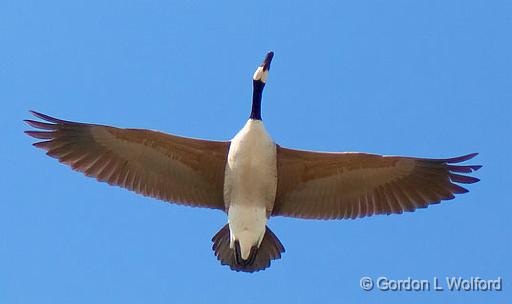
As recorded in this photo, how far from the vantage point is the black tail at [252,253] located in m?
14.8

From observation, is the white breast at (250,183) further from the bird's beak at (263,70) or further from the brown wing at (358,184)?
the bird's beak at (263,70)

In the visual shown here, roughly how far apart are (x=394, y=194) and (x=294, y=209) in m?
1.80

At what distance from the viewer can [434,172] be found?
1514 centimetres

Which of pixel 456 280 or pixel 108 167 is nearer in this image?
pixel 456 280

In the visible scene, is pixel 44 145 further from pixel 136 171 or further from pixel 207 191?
pixel 207 191

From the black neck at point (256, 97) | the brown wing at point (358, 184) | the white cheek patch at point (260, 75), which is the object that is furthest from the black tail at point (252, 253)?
the white cheek patch at point (260, 75)

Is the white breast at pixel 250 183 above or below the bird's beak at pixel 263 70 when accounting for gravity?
below

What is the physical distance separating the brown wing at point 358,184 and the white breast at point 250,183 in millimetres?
A: 443

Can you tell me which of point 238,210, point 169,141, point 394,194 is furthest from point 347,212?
point 169,141

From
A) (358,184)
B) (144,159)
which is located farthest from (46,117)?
(358,184)

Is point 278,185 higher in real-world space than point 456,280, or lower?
higher

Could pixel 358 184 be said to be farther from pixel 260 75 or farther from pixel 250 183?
pixel 260 75

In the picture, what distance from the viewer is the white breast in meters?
14.3

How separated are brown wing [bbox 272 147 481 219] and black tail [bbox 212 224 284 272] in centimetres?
71
